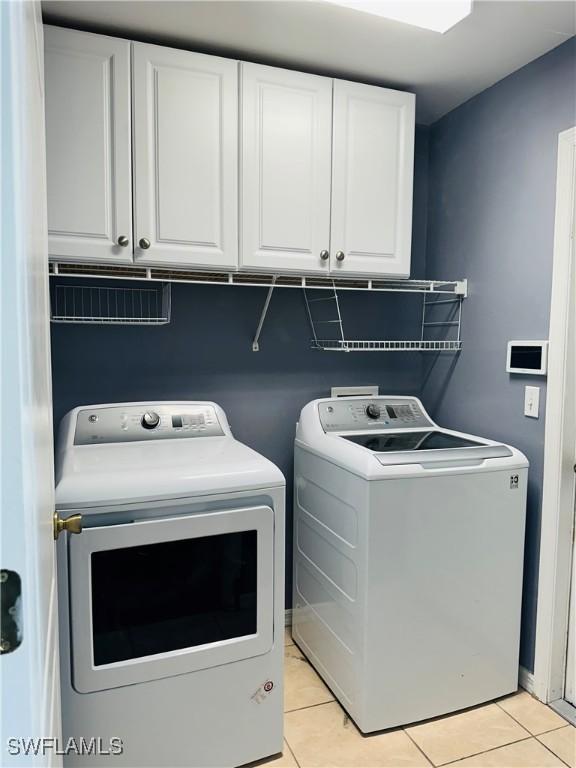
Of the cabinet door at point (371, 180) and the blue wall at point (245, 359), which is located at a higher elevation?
the cabinet door at point (371, 180)

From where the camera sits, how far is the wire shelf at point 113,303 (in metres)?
2.12

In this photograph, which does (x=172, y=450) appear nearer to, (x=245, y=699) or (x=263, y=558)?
(x=263, y=558)

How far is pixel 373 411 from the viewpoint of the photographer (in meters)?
2.39

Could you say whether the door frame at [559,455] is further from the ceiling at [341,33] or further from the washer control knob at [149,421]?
the washer control knob at [149,421]

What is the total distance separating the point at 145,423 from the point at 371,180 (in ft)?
4.29

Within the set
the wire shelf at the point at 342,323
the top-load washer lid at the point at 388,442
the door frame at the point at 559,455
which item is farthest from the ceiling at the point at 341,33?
the top-load washer lid at the point at 388,442

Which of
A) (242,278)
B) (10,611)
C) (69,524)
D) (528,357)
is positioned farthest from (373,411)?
(10,611)

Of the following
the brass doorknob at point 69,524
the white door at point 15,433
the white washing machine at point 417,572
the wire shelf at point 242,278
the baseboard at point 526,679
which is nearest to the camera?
the white door at point 15,433

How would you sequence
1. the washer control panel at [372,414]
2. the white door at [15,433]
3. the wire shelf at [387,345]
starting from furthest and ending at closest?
the wire shelf at [387,345] < the washer control panel at [372,414] < the white door at [15,433]

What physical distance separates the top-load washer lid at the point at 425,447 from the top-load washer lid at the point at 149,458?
447mm

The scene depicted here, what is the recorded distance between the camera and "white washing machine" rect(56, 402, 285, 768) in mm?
1448

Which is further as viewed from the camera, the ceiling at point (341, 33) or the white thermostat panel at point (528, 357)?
the white thermostat panel at point (528, 357)

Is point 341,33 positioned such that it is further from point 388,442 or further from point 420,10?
point 388,442

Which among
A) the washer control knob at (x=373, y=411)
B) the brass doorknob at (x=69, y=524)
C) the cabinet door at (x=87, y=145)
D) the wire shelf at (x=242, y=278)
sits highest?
the cabinet door at (x=87, y=145)
